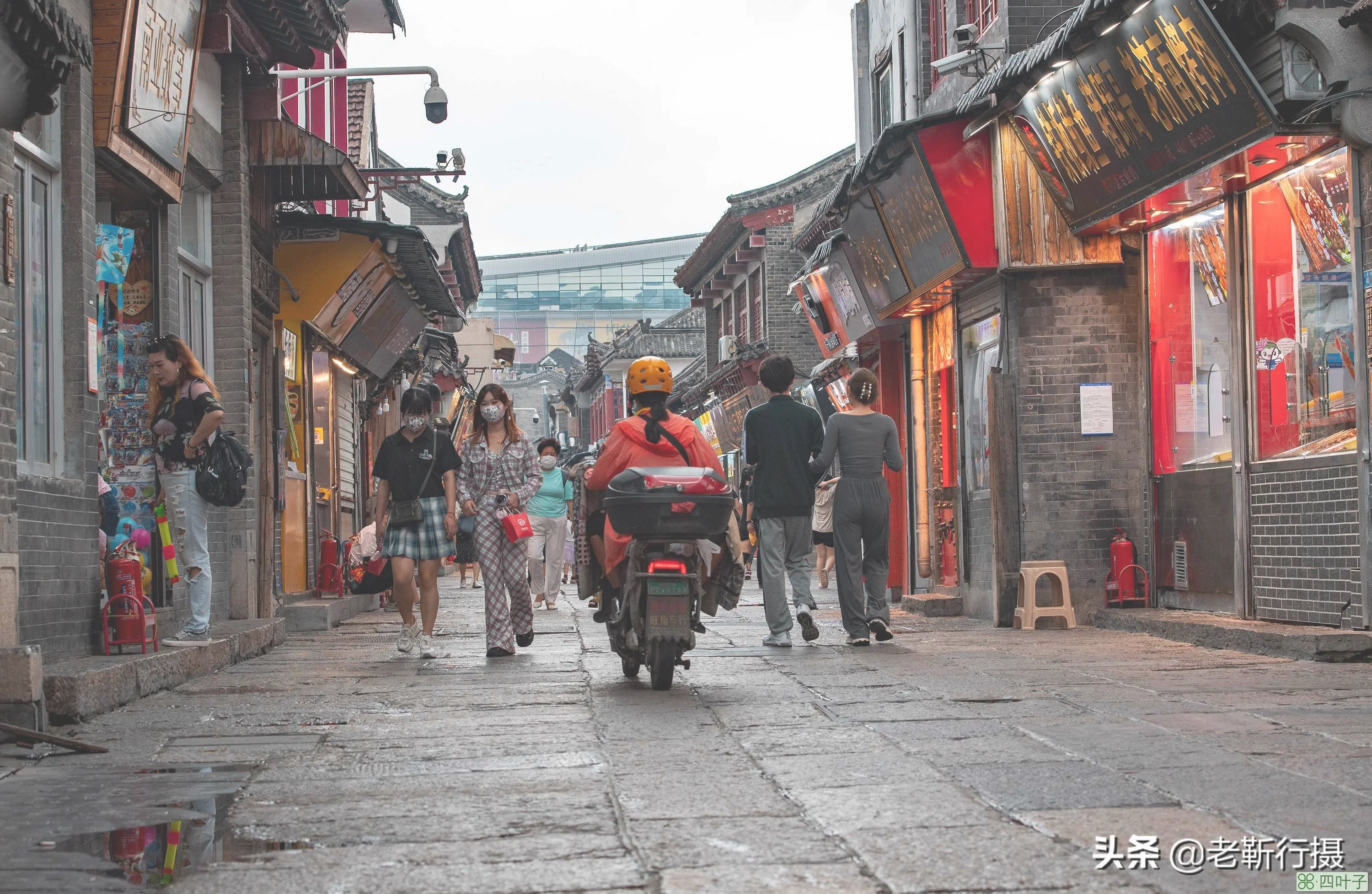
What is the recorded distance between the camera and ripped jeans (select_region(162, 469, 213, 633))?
29.3 feet

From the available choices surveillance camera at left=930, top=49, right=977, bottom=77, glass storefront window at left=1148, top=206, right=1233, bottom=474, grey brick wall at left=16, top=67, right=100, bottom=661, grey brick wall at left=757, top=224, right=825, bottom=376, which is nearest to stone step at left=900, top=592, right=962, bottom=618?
glass storefront window at left=1148, top=206, right=1233, bottom=474

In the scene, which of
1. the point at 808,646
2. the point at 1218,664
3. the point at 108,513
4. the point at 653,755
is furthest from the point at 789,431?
the point at 653,755

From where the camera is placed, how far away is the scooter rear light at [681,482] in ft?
25.0

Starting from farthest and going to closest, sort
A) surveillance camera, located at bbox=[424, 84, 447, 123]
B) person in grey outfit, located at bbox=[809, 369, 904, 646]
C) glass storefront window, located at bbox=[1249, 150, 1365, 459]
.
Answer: surveillance camera, located at bbox=[424, 84, 447, 123]
person in grey outfit, located at bbox=[809, 369, 904, 646]
glass storefront window, located at bbox=[1249, 150, 1365, 459]

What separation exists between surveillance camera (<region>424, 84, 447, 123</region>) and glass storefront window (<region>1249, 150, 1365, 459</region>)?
33.0 feet

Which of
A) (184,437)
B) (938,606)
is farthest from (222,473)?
(938,606)

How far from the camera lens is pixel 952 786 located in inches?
192

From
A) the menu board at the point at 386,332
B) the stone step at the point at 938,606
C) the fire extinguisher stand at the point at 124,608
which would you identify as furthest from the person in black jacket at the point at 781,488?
the menu board at the point at 386,332

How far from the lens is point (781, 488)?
1030 cm

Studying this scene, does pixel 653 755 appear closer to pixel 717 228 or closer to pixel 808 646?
pixel 808 646

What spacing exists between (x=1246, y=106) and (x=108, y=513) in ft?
23.1

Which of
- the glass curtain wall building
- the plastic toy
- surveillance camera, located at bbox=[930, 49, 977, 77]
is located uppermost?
the glass curtain wall building

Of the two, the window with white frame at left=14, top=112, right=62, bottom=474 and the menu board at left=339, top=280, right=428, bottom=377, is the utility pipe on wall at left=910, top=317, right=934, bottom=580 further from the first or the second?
the window with white frame at left=14, top=112, right=62, bottom=474

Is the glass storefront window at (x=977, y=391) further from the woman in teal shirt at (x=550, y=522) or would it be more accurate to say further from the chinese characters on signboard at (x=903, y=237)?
the woman in teal shirt at (x=550, y=522)
